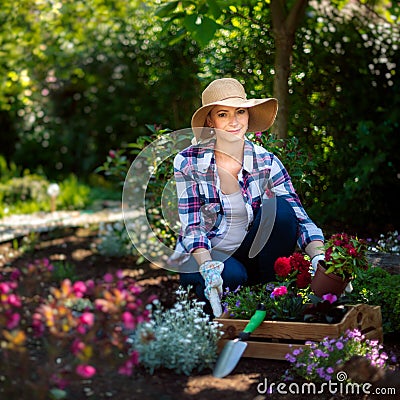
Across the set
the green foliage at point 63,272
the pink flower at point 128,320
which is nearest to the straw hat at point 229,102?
the pink flower at point 128,320

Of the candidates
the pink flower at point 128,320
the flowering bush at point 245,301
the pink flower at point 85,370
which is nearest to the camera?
the pink flower at point 85,370

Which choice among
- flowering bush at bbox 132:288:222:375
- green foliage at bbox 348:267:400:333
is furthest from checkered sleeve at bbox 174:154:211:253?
green foliage at bbox 348:267:400:333

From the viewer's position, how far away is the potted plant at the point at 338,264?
10.2ft

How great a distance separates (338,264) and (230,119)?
0.89 metres

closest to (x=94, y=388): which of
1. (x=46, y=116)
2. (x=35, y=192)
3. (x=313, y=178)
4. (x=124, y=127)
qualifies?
(x=313, y=178)

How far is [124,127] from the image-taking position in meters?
8.35

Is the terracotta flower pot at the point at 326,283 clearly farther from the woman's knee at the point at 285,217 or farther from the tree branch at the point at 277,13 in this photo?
the tree branch at the point at 277,13

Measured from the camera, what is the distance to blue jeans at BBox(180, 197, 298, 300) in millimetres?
3562

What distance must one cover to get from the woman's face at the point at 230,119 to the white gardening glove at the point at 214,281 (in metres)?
0.65

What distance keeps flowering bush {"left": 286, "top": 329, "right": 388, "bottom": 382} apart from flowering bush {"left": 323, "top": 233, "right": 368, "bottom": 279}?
30 centimetres

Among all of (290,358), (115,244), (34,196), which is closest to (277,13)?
(115,244)

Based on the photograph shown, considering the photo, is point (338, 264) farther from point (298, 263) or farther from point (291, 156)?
point (291, 156)

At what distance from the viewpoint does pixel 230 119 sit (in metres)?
3.53

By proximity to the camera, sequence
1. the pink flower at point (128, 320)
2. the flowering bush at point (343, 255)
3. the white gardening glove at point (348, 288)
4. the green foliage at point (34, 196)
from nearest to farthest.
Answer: the pink flower at point (128, 320) → the flowering bush at point (343, 255) → the white gardening glove at point (348, 288) → the green foliage at point (34, 196)
